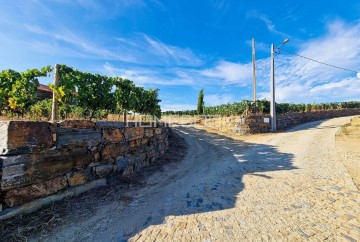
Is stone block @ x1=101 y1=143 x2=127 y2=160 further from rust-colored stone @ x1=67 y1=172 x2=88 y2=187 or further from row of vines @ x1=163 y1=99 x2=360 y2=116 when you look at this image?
row of vines @ x1=163 y1=99 x2=360 y2=116

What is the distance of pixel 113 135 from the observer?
19.3 feet

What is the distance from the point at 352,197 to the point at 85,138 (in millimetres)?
6452

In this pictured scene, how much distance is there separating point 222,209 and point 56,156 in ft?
11.8

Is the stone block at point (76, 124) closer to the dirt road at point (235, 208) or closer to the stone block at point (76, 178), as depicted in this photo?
the stone block at point (76, 178)

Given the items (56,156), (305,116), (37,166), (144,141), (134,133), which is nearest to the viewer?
(37,166)

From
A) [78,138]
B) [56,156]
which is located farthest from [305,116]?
[56,156]

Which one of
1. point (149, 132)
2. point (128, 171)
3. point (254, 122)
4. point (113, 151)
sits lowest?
point (128, 171)

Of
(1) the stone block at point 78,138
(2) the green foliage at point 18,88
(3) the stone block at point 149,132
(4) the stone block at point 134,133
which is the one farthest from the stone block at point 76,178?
(3) the stone block at point 149,132

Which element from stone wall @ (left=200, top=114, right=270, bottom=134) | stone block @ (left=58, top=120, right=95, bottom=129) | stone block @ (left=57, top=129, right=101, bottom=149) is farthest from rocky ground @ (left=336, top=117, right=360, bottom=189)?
stone block @ (left=58, top=120, right=95, bottom=129)

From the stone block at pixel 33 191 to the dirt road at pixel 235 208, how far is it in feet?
2.73

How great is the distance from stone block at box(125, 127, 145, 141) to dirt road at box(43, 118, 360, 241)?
1.44 metres

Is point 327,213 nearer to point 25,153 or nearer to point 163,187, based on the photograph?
point 163,187

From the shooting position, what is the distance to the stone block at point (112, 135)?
5559 mm

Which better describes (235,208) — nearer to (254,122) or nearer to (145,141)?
(145,141)
